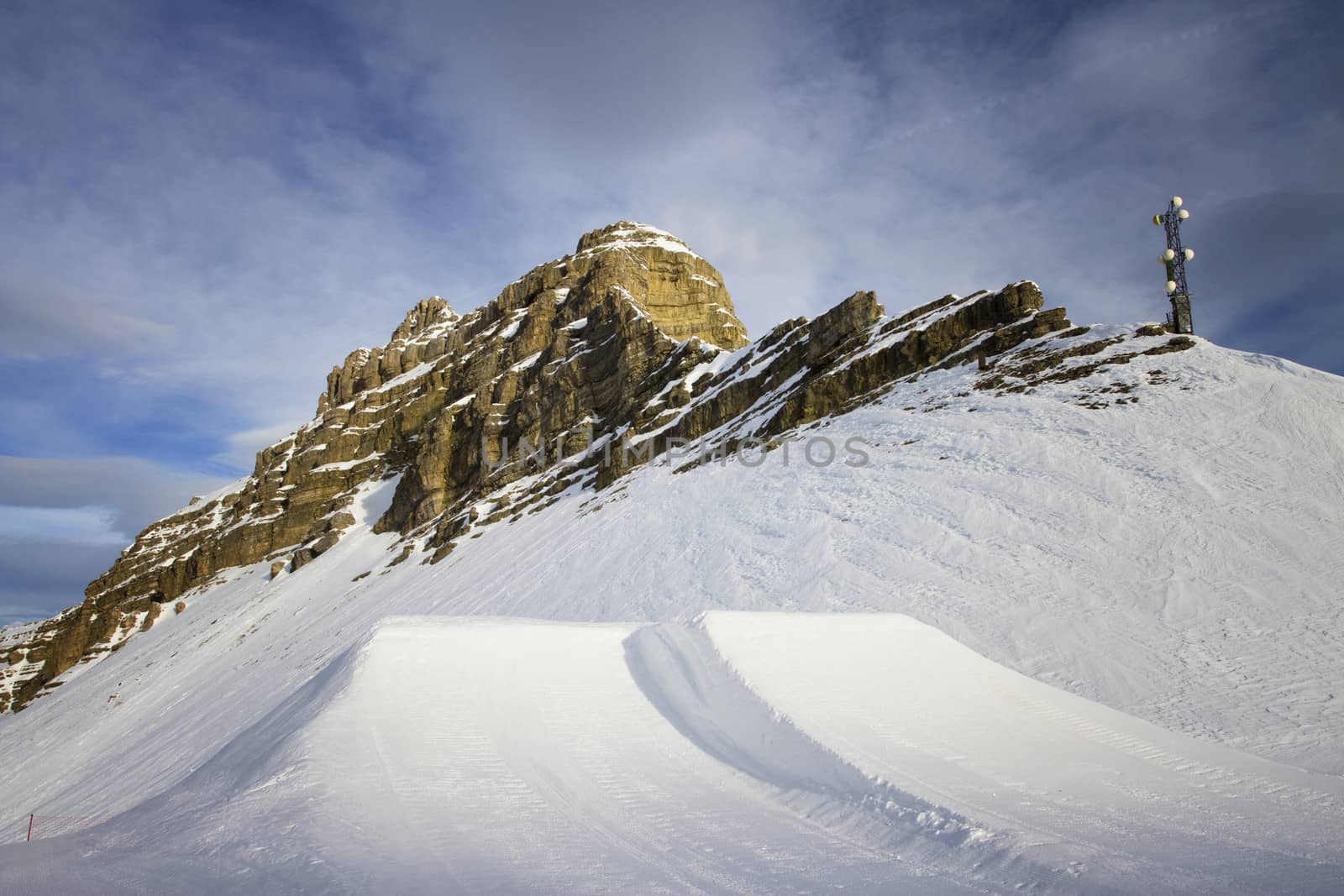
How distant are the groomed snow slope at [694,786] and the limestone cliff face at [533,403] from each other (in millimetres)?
21358

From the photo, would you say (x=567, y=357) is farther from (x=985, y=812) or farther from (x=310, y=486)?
(x=985, y=812)

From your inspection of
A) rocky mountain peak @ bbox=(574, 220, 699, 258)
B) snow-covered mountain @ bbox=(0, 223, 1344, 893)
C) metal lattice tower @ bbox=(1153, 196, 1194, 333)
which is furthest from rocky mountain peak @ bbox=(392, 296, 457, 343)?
metal lattice tower @ bbox=(1153, 196, 1194, 333)

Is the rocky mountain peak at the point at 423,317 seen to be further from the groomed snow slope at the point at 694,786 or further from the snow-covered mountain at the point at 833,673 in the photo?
the groomed snow slope at the point at 694,786

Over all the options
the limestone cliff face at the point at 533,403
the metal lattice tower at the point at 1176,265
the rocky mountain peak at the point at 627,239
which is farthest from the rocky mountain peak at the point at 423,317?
the metal lattice tower at the point at 1176,265

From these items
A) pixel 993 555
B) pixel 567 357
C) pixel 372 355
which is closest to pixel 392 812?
pixel 993 555

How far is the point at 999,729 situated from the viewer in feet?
26.1

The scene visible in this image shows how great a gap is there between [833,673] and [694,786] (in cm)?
293

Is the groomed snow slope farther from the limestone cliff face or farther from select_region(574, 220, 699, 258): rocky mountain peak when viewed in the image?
select_region(574, 220, 699, 258): rocky mountain peak

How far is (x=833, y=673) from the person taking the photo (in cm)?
872

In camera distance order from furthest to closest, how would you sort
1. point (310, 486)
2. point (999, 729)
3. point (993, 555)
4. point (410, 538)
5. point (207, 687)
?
point (310, 486) → point (410, 538) → point (207, 687) → point (993, 555) → point (999, 729)

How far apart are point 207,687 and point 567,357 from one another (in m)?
38.0

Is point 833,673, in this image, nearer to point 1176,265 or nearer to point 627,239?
point 1176,265

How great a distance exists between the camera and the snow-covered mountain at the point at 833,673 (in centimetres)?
505

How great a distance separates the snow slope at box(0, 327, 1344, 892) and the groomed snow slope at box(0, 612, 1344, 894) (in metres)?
0.05
